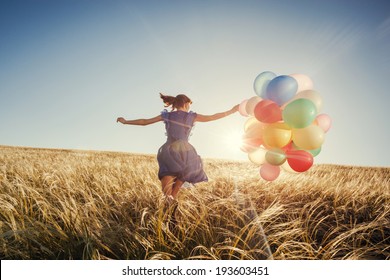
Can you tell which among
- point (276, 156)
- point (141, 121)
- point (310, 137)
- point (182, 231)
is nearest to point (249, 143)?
point (276, 156)

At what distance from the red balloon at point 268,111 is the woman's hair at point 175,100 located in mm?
860

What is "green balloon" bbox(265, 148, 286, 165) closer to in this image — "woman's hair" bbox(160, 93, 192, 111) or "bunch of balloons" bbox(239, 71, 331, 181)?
"bunch of balloons" bbox(239, 71, 331, 181)

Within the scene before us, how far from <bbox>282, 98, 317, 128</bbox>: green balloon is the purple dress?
1.08 m

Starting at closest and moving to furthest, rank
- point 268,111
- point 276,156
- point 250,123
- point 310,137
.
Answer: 1. point 310,137
2. point 268,111
3. point 276,156
4. point 250,123

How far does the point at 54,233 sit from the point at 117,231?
1.52 ft

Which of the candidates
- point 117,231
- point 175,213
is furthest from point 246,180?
point 117,231

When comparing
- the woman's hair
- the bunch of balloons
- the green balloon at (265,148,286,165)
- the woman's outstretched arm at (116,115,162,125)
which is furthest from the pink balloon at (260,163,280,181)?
the woman's outstretched arm at (116,115,162,125)

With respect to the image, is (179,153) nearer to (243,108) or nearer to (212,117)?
(212,117)

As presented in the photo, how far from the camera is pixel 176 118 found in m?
3.00

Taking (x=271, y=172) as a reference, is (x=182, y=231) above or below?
below

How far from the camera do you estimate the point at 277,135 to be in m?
2.60

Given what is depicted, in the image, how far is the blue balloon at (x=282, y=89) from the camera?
8.46 ft

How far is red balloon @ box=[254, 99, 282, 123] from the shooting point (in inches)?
103

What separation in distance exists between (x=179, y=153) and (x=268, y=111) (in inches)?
40.9
